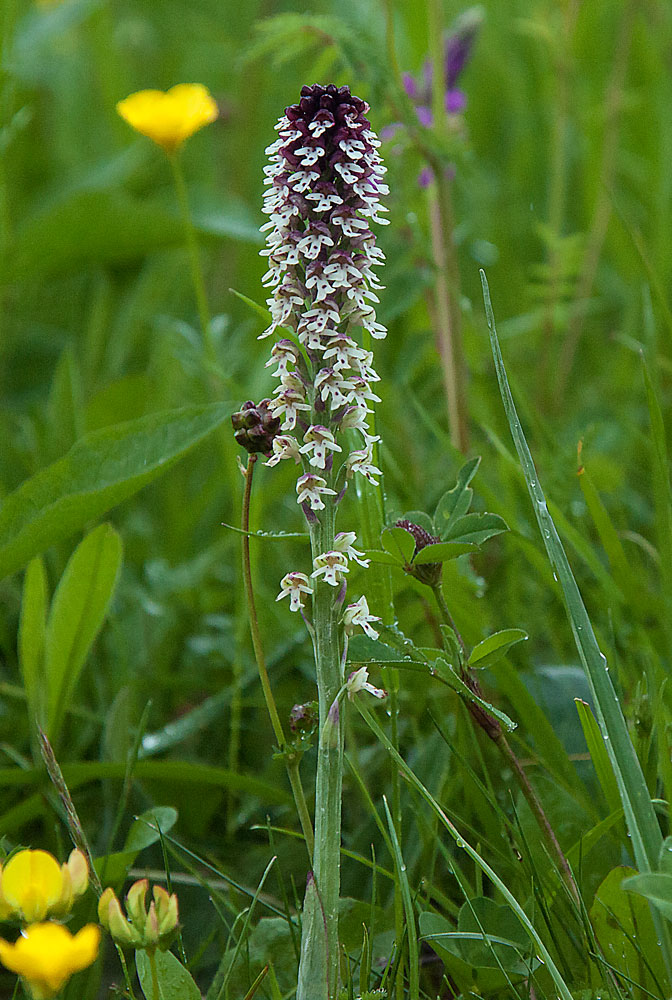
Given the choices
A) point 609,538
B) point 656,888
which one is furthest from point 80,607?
point 656,888

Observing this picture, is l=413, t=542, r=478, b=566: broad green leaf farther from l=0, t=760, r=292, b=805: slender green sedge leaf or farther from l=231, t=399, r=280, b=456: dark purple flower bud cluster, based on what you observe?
l=0, t=760, r=292, b=805: slender green sedge leaf

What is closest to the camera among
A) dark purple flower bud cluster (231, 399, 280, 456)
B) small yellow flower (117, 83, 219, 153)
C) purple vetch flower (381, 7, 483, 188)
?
dark purple flower bud cluster (231, 399, 280, 456)

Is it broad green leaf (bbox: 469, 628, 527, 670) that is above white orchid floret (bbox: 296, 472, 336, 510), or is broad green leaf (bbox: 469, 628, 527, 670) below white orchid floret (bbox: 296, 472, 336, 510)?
below

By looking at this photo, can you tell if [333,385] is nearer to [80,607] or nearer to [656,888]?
[656,888]

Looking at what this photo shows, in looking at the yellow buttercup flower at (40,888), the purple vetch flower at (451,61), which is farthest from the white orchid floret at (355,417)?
the purple vetch flower at (451,61)

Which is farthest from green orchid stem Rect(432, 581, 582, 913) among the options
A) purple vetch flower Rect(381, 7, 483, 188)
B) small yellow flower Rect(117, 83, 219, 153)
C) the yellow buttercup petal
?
purple vetch flower Rect(381, 7, 483, 188)

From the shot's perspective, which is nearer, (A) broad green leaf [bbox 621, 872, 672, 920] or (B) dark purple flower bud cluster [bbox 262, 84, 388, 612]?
(A) broad green leaf [bbox 621, 872, 672, 920]
